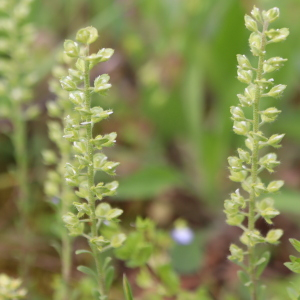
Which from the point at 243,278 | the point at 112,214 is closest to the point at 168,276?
the point at 243,278

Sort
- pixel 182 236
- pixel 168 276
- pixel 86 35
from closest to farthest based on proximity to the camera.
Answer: pixel 86 35 → pixel 168 276 → pixel 182 236

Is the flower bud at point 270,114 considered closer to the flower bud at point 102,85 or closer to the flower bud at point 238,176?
the flower bud at point 238,176

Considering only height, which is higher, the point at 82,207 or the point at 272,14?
the point at 272,14

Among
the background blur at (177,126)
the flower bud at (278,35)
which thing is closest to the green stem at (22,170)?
the background blur at (177,126)

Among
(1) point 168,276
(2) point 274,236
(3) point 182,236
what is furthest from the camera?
(3) point 182,236

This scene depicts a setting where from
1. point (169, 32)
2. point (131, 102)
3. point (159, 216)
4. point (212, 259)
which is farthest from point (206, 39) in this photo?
point (212, 259)

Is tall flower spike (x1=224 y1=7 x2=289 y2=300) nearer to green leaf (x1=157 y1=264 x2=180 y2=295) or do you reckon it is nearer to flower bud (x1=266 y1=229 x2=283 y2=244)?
flower bud (x1=266 y1=229 x2=283 y2=244)

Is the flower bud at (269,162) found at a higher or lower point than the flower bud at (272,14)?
lower

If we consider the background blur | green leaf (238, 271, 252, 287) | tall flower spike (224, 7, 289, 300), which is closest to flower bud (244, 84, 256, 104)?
tall flower spike (224, 7, 289, 300)

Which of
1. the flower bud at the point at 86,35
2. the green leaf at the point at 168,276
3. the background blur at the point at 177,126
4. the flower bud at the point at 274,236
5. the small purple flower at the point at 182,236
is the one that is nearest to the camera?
the flower bud at the point at 86,35

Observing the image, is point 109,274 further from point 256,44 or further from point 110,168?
point 256,44
